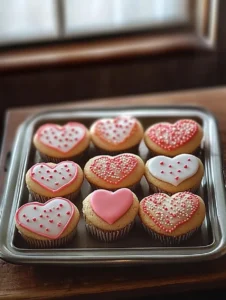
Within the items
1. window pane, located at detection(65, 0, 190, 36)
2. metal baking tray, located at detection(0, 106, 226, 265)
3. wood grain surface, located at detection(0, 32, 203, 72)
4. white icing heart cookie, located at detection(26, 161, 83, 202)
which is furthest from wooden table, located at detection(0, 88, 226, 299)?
window pane, located at detection(65, 0, 190, 36)

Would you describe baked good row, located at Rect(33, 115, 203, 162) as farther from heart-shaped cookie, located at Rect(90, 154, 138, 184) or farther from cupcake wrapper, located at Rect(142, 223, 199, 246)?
cupcake wrapper, located at Rect(142, 223, 199, 246)

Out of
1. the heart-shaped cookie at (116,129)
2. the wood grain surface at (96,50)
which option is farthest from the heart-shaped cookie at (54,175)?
the wood grain surface at (96,50)

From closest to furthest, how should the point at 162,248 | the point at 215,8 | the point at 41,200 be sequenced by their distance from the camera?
the point at 162,248 < the point at 41,200 < the point at 215,8

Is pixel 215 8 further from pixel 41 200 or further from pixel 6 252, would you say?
pixel 6 252

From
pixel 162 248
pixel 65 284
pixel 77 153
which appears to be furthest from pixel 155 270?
pixel 77 153

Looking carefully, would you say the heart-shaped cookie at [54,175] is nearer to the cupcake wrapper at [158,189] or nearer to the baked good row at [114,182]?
the baked good row at [114,182]

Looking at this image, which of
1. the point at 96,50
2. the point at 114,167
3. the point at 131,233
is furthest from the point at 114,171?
the point at 96,50
